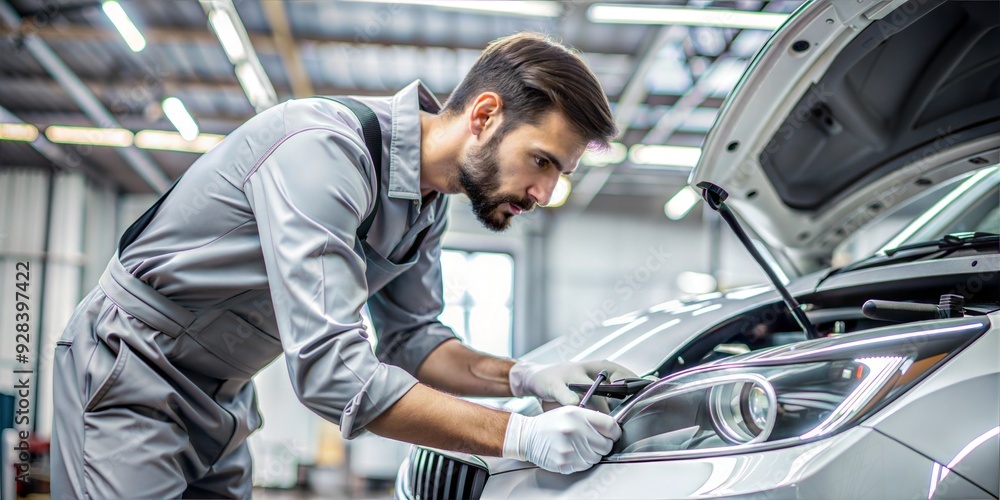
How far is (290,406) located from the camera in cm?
1038

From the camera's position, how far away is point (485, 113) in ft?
5.28

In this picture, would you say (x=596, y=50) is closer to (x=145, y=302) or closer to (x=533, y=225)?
(x=533, y=225)

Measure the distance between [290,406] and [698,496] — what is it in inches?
394

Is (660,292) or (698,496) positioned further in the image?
(660,292)

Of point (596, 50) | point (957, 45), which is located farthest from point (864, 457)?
point (596, 50)

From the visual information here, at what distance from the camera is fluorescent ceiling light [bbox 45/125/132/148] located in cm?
852

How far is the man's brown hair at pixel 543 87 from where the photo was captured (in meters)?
1.54

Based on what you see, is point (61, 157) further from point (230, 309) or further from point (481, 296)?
point (230, 309)

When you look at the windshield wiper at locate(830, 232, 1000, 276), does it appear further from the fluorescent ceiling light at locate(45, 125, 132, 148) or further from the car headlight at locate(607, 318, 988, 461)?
the fluorescent ceiling light at locate(45, 125, 132, 148)

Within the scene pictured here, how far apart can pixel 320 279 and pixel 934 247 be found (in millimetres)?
1392

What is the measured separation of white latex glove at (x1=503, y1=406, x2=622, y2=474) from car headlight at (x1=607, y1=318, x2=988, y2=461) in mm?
37

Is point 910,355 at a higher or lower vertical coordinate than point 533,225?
lower

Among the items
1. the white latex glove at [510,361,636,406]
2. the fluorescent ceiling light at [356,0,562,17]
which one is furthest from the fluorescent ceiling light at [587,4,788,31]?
the white latex glove at [510,361,636,406]

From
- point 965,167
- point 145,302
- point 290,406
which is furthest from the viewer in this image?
point 290,406
